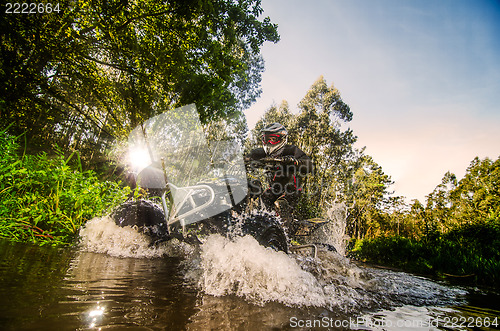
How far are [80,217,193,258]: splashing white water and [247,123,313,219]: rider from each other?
2258mm

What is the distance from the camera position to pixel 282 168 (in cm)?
419

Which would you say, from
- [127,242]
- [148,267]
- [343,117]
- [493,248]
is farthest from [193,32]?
[343,117]

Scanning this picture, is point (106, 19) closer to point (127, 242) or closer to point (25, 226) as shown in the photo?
point (25, 226)

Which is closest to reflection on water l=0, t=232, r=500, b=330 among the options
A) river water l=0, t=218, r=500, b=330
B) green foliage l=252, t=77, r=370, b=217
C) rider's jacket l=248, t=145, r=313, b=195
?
river water l=0, t=218, r=500, b=330

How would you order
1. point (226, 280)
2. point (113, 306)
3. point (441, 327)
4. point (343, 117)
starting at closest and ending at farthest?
point (113, 306) → point (441, 327) → point (226, 280) → point (343, 117)

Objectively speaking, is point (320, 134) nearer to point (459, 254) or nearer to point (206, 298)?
point (459, 254)

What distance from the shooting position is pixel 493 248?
5.69 metres

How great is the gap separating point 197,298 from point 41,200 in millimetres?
3322

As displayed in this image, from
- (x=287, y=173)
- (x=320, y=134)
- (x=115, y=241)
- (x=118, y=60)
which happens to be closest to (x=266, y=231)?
(x=287, y=173)

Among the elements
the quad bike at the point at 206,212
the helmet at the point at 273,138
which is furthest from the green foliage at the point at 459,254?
the helmet at the point at 273,138

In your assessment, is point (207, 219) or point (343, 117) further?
point (343, 117)

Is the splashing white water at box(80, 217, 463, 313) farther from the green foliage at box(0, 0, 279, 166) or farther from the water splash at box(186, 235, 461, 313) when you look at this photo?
the green foliage at box(0, 0, 279, 166)

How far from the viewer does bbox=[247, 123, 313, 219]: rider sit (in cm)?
403

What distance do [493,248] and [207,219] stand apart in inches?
317
